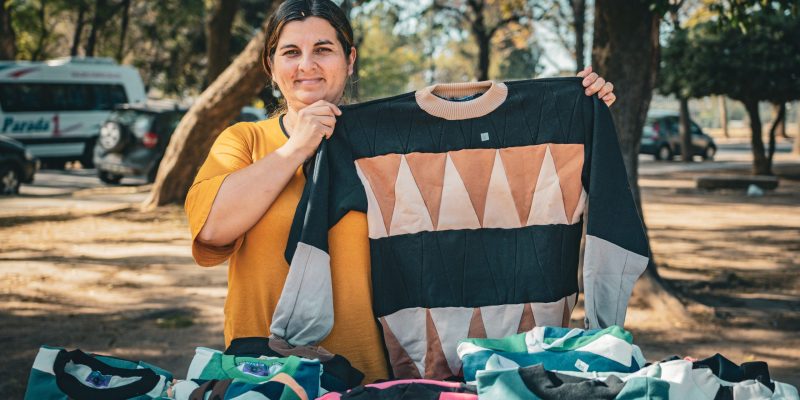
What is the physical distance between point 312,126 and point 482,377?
3.17ft

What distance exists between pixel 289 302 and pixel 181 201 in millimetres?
10821

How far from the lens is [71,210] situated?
12.7m

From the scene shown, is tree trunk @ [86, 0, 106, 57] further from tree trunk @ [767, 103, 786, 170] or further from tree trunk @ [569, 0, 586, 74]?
tree trunk @ [767, 103, 786, 170]

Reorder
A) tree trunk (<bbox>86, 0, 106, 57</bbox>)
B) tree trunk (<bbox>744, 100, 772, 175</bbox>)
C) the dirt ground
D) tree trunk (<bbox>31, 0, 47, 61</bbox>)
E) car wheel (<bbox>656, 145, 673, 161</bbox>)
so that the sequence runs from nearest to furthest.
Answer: the dirt ground
tree trunk (<bbox>744, 100, 772, 175</bbox>)
tree trunk (<bbox>31, 0, 47, 61</bbox>)
tree trunk (<bbox>86, 0, 106, 57</bbox>)
car wheel (<bbox>656, 145, 673, 161</bbox>)

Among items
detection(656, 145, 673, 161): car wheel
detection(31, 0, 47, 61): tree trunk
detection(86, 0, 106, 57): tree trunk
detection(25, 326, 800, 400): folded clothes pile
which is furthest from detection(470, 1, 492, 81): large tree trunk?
detection(25, 326, 800, 400): folded clothes pile

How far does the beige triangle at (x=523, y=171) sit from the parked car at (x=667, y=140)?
95.9ft

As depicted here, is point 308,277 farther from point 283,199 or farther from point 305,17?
point 305,17

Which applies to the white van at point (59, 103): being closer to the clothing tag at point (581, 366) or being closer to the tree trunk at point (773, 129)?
the tree trunk at point (773, 129)

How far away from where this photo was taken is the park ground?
563cm

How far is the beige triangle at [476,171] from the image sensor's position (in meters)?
2.52

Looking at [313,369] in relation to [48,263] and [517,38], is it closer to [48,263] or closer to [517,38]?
[48,263]

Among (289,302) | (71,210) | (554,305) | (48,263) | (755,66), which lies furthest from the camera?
(755,66)

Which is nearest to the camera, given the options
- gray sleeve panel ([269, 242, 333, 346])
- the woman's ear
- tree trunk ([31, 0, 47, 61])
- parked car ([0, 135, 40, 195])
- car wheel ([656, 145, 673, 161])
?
gray sleeve panel ([269, 242, 333, 346])

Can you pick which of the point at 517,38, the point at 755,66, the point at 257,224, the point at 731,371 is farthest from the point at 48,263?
the point at 517,38
